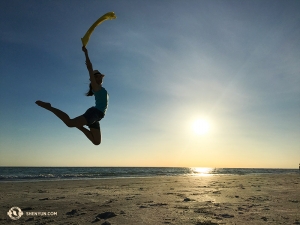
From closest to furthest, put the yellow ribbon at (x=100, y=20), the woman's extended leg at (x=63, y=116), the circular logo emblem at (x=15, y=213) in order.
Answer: the woman's extended leg at (x=63, y=116)
the yellow ribbon at (x=100, y=20)
the circular logo emblem at (x=15, y=213)

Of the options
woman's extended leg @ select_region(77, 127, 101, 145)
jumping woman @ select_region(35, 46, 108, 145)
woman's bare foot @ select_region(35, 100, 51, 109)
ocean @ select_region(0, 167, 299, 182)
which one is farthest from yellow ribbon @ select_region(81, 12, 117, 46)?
ocean @ select_region(0, 167, 299, 182)

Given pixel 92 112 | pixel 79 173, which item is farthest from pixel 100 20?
pixel 79 173

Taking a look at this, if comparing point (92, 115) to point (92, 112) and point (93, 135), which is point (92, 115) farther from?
point (93, 135)

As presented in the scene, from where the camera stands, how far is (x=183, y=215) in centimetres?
657

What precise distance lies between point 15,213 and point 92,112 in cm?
385

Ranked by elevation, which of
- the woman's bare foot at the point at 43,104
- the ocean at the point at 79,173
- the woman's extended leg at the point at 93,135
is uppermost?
the woman's bare foot at the point at 43,104

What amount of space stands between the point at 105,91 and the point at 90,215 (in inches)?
135

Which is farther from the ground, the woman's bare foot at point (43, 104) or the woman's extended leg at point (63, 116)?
the woman's bare foot at point (43, 104)

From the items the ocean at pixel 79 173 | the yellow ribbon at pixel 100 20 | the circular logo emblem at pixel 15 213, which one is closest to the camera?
the yellow ribbon at pixel 100 20

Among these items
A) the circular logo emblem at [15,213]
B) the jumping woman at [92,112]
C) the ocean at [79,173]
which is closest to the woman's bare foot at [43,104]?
the jumping woman at [92,112]

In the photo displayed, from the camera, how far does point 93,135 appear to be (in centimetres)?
673

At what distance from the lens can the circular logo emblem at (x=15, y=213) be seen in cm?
658

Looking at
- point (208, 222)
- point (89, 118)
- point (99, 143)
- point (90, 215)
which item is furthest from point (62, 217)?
point (208, 222)

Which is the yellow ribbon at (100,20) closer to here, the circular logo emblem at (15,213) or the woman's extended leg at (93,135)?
the woman's extended leg at (93,135)
